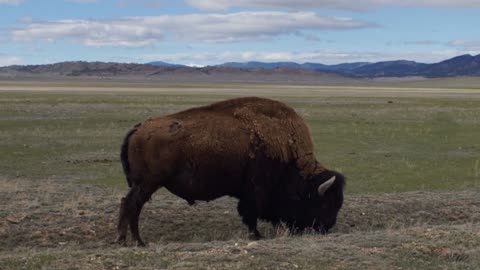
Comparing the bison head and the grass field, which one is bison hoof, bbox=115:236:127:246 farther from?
the bison head

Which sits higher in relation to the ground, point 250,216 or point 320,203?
point 320,203

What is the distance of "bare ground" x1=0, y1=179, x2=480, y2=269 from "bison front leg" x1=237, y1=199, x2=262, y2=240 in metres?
0.32

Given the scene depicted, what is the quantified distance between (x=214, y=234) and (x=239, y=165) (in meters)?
1.54

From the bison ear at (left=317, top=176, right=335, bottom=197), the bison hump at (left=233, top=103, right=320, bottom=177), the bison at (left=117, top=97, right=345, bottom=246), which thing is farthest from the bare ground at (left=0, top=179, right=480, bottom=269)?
the bison hump at (left=233, top=103, right=320, bottom=177)

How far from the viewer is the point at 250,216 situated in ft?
37.6

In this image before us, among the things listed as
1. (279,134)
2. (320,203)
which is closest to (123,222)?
(279,134)

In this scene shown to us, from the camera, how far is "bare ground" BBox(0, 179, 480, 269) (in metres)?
8.04

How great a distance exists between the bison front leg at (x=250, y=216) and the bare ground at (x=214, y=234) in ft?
1.05

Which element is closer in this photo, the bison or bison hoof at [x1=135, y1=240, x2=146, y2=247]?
bison hoof at [x1=135, y1=240, x2=146, y2=247]

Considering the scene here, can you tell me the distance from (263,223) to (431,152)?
14217 mm

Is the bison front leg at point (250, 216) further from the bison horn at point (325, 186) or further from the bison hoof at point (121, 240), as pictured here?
the bison hoof at point (121, 240)

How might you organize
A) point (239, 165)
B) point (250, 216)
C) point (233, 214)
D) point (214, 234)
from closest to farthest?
point (239, 165)
point (250, 216)
point (214, 234)
point (233, 214)

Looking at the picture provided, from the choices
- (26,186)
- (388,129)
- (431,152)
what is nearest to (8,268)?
(26,186)

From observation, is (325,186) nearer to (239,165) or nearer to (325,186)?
(325,186)
